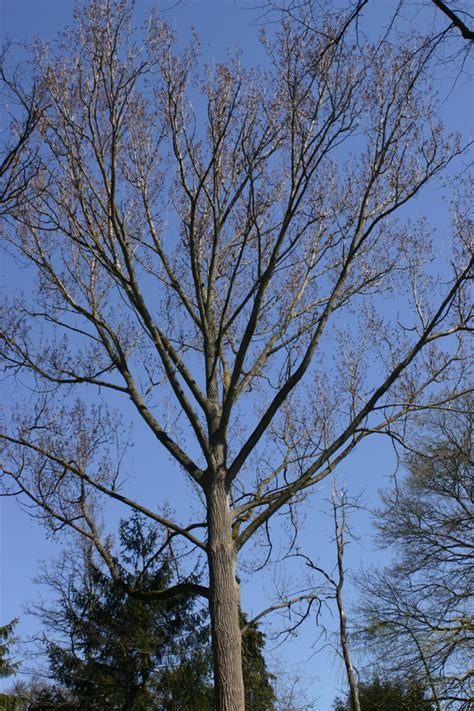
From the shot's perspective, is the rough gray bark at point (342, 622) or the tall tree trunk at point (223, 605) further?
the rough gray bark at point (342, 622)

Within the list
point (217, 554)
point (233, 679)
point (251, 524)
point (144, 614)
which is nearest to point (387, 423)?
point (251, 524)

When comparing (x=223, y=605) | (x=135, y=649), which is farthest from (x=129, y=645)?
(x=223, y=605)

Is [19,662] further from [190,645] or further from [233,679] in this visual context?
[233,679]

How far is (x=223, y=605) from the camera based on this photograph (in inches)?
229

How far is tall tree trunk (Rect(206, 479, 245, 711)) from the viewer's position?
5.56 metres

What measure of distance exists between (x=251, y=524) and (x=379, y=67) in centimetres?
423

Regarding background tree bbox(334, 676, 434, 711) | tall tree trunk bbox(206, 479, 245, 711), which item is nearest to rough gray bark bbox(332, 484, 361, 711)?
background tree bbox(334, 676, 434, 711)

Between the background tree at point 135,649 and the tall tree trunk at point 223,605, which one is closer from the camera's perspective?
the tall tree trunk at point 223,605

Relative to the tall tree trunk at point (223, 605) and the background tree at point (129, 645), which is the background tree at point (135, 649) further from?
the tall tree trunk at point (223, 605)

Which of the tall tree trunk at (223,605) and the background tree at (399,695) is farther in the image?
the background tree at (399,695)

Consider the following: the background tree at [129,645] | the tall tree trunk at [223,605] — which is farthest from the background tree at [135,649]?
the tall tree trunk at [223,605]

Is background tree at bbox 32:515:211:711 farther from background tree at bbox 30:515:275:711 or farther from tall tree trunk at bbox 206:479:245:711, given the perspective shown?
tall tree trunk at bbox 206:479:245:711

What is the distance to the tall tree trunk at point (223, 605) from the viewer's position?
556cm

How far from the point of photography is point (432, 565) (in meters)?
13.6
